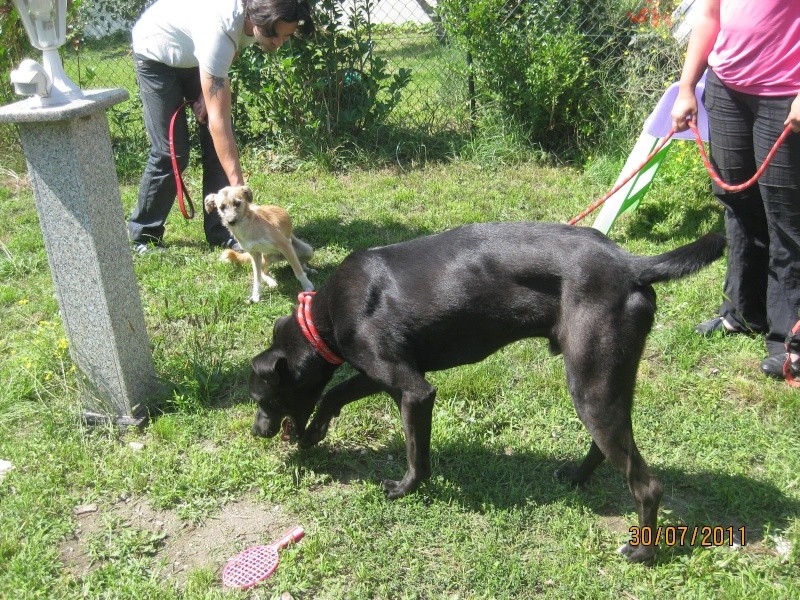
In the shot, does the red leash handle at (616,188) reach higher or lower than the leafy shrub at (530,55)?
lower

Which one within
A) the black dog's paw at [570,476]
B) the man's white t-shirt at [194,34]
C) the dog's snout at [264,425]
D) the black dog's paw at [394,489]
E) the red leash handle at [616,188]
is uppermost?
the man's white t-shirt at [194,34]

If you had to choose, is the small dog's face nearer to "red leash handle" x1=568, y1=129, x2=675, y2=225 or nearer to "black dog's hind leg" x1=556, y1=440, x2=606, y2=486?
"red leash handle" x1=568, y1=129, x2=675, y2=225

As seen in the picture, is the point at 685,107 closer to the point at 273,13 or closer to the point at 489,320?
the point at 489,320

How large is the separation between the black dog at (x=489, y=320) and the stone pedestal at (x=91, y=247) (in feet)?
2.61

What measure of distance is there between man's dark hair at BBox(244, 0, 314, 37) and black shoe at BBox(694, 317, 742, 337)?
3085mm

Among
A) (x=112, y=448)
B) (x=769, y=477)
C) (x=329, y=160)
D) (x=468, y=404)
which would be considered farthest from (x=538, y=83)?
(x=112, y=448)

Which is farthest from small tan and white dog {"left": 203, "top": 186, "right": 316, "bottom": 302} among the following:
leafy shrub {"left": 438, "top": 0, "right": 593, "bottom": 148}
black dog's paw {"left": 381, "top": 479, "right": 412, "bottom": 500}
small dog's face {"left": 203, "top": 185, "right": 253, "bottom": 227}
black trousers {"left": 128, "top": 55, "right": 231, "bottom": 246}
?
leafy shrub {"left": 438, "top": 0, "right": 593, "bottom": 148}

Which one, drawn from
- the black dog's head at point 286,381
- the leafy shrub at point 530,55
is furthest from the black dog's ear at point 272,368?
the leafy shrub at point 530,55

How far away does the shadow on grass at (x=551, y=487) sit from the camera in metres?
3.25

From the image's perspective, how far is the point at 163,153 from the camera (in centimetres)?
590

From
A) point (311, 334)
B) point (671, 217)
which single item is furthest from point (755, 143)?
point (311, 334)

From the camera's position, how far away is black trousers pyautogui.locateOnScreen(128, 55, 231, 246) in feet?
18.5

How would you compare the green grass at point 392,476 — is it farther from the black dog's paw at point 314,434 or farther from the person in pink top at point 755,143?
the person in pink top at point 755,143
